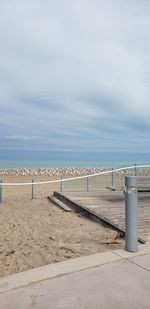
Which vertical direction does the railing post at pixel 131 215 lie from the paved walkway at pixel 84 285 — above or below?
above

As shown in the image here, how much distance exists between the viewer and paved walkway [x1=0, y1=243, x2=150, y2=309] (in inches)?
162

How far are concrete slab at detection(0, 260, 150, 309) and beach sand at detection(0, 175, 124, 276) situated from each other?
A: 1195 millimetres

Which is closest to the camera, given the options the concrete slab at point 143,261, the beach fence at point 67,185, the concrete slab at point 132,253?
the concrete slab at point 143,261

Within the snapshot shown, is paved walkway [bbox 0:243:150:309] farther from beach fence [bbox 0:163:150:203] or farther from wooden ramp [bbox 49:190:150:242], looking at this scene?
beach fence [bbox 0:163:150:203]

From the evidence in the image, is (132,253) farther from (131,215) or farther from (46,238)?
(46,238)

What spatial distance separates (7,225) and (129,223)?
452 cm

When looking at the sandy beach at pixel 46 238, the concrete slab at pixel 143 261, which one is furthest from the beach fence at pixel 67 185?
the concrete slab at pixel 143 261

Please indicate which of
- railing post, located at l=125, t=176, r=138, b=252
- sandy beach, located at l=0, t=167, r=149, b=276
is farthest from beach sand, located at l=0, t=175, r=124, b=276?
railing post, located at l=125, t=176, r=138, b=252

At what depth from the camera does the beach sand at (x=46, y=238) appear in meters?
6.30

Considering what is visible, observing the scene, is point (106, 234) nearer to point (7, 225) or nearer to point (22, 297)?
point (7, 225)

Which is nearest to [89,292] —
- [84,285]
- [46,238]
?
[84,285]

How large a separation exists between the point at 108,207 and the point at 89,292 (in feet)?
23.4

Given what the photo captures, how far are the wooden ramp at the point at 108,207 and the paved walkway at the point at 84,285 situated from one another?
178 cm

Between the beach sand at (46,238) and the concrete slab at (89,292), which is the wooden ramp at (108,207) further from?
the concrete slab at (89,292)
